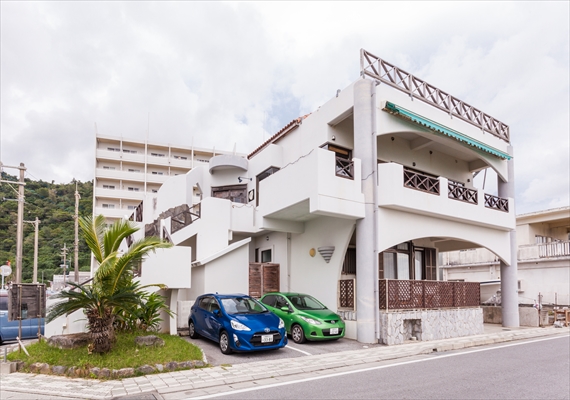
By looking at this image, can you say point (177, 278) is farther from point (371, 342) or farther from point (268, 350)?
point (371, 342)

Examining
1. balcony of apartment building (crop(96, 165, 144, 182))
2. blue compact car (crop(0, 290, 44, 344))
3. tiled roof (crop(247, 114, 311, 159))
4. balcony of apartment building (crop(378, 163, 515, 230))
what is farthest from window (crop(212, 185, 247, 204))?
balcony of apartment building (crop(96, 165, 144, 182))

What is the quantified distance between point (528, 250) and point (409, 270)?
54.1 feet

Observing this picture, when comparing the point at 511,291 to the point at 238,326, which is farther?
the point at 511,291

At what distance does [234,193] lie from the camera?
21359mm

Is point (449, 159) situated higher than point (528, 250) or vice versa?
point (449, 159)

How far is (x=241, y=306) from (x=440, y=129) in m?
10.1

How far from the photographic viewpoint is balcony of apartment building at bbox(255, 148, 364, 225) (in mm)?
13023

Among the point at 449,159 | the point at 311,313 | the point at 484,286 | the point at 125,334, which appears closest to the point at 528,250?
the point at 484,286

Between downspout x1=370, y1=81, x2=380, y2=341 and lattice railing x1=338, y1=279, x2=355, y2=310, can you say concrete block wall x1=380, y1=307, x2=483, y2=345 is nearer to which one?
downspout x1=370, y1=81, x2=380, y2=341

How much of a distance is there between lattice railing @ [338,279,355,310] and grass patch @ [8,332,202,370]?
5.90 meters

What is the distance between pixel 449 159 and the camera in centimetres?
2011

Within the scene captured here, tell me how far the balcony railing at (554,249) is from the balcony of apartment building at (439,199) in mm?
12500

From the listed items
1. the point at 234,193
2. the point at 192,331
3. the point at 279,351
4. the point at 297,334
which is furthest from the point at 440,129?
the point at 192,331

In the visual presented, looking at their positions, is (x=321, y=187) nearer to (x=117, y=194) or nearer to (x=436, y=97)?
(x=436, y=97)
